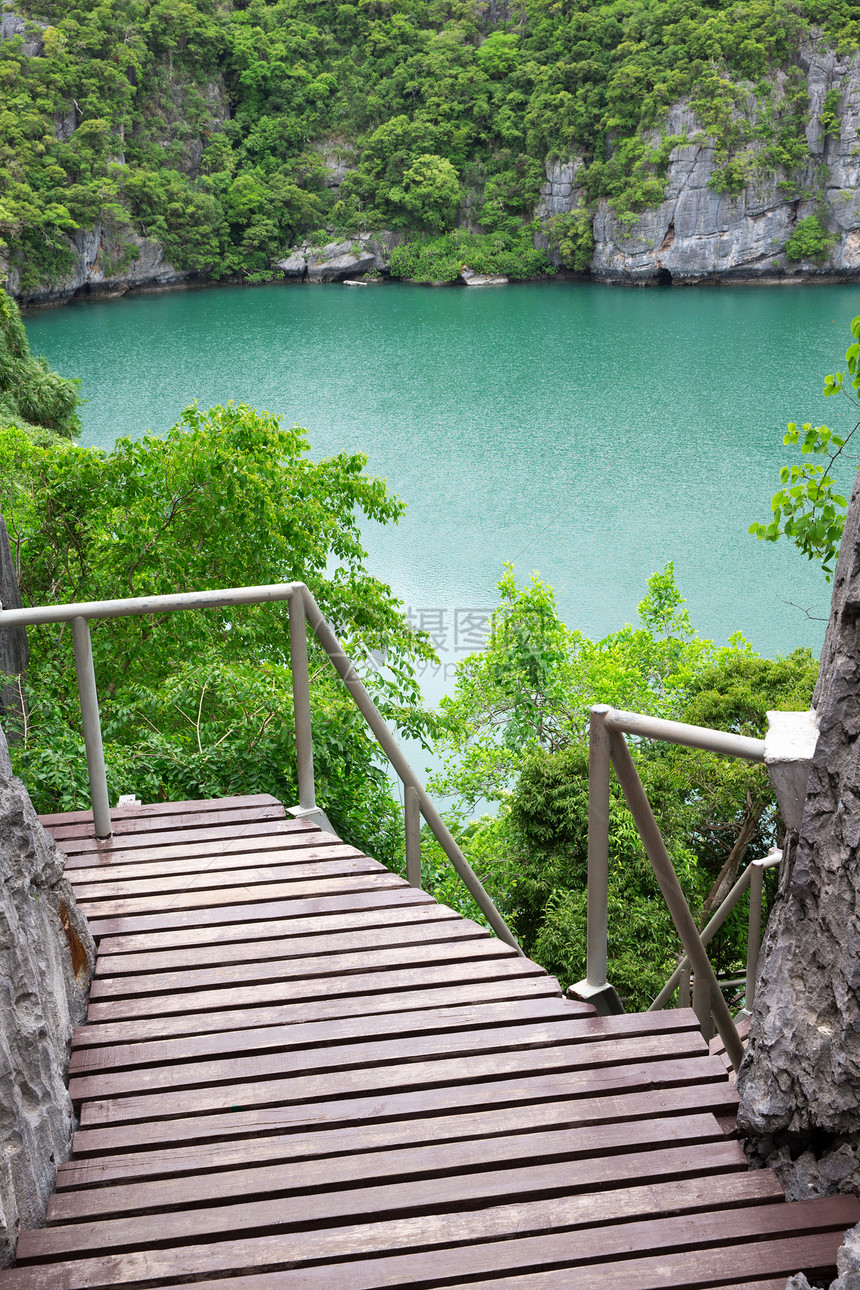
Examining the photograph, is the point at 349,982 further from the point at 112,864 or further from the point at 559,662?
the point at 559,662

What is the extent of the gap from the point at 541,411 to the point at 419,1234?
77.0 feet

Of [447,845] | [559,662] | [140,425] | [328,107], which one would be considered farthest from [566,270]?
[447,845]

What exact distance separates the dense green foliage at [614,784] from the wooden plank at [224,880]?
4905 millimetres

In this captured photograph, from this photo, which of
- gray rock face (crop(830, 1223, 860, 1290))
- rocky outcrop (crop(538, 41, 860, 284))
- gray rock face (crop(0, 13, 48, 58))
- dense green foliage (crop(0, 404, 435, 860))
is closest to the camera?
gray rock face (crop(830, 1223, 860, 1290))

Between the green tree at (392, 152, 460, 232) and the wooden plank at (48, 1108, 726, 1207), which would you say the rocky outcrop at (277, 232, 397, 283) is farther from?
the wooden plank at (48, 1108, 726, 1207)

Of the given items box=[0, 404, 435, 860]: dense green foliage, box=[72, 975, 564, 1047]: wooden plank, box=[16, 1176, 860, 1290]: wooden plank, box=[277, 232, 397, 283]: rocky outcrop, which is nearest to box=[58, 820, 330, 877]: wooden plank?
Result: box=[72, 975, 564, 1047]: wooden plank

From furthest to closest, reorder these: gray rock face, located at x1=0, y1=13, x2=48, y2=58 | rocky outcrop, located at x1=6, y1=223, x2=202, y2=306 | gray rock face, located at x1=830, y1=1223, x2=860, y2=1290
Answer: gray rock face, located at x1=0, y1=13, x2=48, y2=58, rocky outcrop, located at x1=6, y1=223, x2=202, y2=306, gray rock face, located at x1=830, y1=1223, x2=860, y2=1290

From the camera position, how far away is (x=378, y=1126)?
5.68ft

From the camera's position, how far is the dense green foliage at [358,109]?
4091 centimetres

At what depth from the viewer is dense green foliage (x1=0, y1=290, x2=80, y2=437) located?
16.1 meters

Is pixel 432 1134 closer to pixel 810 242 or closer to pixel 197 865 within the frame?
pixel 197 865

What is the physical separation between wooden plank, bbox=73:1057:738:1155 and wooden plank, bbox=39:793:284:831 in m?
1.18

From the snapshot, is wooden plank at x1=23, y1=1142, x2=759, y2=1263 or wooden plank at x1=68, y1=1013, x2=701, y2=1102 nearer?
wooden plank at x1=23, y1=1142, x2=759, y2=1263

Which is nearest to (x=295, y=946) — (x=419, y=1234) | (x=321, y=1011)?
(x=321, y=1011)
